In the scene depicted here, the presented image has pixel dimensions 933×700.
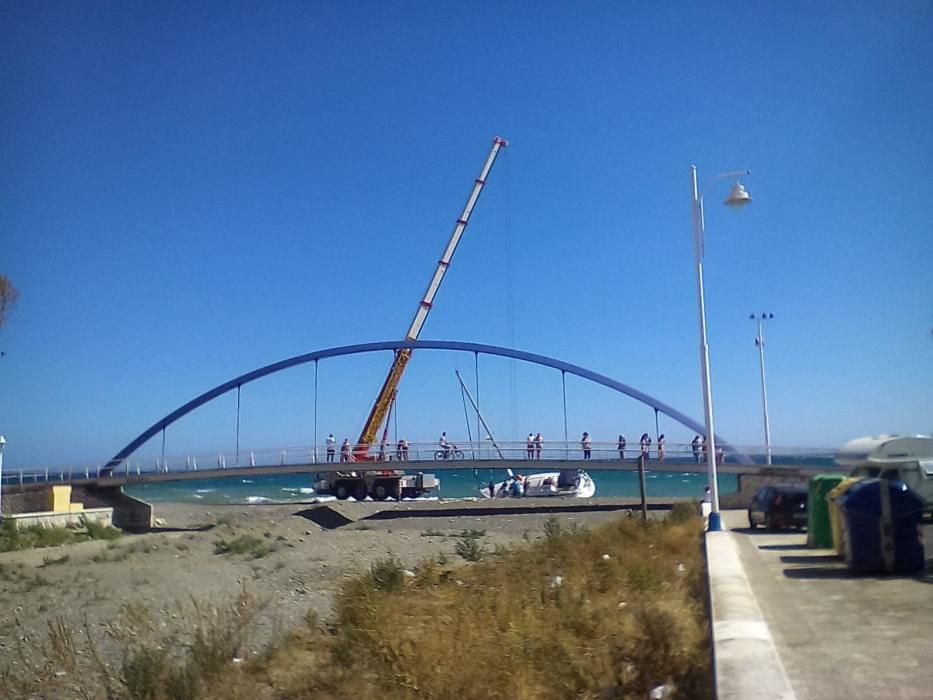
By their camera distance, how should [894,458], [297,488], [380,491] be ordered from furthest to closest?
[297,488] → [380,491] → [894,458]

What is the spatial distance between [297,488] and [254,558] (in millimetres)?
59375

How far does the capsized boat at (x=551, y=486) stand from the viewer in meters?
53.5

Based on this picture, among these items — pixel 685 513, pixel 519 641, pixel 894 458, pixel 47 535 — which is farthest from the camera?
pixel 47 535

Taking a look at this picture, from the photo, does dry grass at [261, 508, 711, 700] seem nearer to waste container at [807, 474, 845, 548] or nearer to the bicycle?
waste container at [807, 474, 845, 548]

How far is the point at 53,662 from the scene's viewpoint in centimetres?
877

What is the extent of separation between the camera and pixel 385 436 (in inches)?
2237

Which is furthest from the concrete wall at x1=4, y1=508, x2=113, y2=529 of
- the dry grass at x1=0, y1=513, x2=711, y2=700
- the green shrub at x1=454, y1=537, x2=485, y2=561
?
the dry grass at x1=0, y1=513, x2=711, y2=700

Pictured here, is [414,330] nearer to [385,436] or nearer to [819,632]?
[385,436]

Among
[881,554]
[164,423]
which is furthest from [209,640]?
[164,423]

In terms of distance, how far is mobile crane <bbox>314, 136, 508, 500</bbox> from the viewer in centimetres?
4966

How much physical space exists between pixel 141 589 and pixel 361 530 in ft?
48.1

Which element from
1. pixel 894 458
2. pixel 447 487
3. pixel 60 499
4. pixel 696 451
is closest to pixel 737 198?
pixel 894 458

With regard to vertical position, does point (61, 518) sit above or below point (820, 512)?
below

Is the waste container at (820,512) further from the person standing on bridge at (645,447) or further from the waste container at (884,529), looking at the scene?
the person standing on bridge at (645,447)
